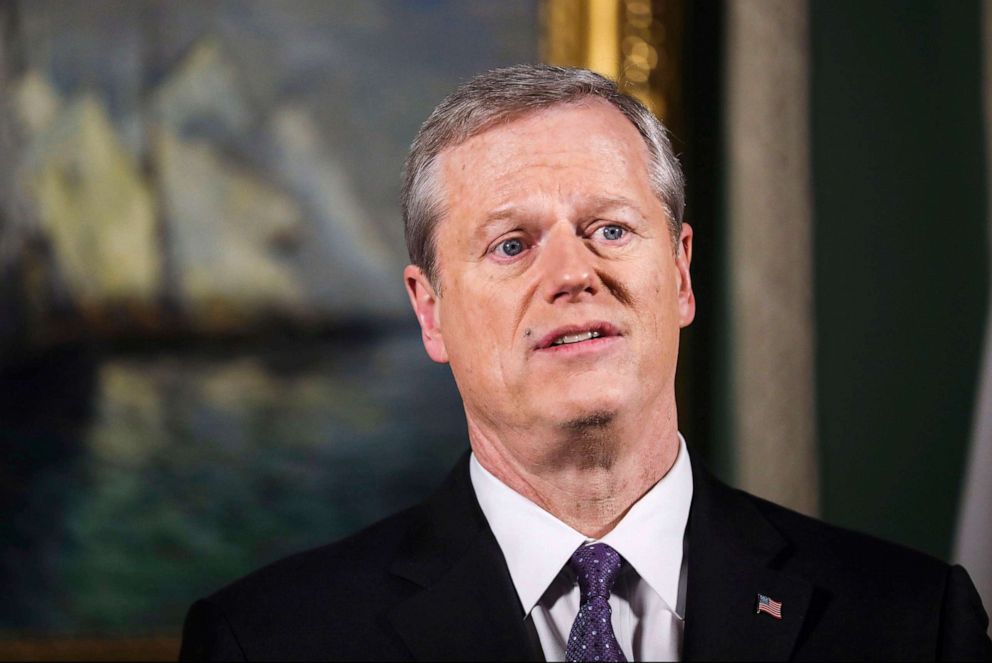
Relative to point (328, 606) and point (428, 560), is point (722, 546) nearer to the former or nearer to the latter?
point (428, 560)

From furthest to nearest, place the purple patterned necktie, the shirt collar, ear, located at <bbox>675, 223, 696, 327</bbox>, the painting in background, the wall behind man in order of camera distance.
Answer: the wall behind man < the painting in background < ear, located at <bbox>675, 223, 696, 327</bbox> < the shirt collar < the purple patterned necktie

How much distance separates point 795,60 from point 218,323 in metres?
1.66

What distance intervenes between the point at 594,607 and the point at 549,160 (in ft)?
2.27

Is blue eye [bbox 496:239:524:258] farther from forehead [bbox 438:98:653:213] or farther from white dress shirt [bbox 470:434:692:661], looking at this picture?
white dress shirt [bbox 470:434:692:661]

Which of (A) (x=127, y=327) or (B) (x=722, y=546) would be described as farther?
(A) (x=127, y=327)

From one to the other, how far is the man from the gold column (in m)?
1.21

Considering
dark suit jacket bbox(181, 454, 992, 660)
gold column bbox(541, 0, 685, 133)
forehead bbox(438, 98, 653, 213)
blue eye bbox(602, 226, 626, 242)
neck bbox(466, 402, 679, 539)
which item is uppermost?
Result: gold column bbox(541, 0, 685, 133)

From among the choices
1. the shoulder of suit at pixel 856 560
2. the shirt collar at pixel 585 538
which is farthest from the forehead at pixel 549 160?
the shoulder of suit at pixel 856 560

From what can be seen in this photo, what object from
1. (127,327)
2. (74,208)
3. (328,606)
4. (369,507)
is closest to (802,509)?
(369,507)

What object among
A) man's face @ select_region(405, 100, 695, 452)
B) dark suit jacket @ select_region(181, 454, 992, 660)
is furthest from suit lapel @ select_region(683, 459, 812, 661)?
man's face @ select_region(405, 100, 695, 452)

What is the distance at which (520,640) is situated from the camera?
1772 mm

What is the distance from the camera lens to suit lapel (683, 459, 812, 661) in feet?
5.81

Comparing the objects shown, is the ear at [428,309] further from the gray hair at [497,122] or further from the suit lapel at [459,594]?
the suit lapel at [459,594]

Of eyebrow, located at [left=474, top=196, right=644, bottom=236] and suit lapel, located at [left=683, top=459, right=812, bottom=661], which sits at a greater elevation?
eyebrow, located at [left=474, top=196, right=644, bottom=236]
